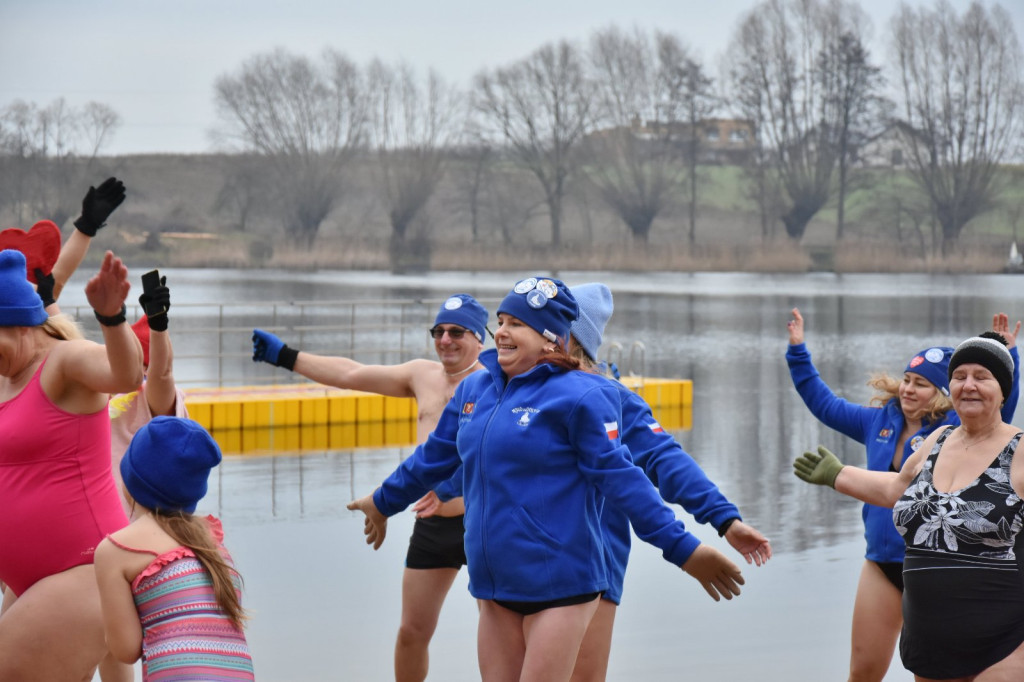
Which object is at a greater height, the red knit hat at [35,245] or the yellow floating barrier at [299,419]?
the red knit hat at [35,245]

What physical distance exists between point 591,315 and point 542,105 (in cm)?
5983

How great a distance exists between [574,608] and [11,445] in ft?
5.33

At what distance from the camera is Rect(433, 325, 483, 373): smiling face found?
537cm

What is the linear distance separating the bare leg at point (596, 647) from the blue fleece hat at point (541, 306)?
0.87 m

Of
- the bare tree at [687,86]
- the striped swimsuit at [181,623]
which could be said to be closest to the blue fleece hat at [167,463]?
the striped swimsuit at [181,623]

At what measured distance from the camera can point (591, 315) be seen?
166 inches

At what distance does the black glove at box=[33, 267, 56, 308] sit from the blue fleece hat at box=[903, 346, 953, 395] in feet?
10.1

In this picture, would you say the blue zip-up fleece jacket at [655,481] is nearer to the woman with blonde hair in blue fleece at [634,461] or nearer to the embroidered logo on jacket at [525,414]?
the woman with blonde hair in blue fleece at [634,461]

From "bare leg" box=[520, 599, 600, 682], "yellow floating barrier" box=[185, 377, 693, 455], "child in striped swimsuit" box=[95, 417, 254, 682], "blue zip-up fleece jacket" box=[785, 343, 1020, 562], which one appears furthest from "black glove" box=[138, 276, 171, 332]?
"yellow floating barrier" box=[185, 377, 693, 455]

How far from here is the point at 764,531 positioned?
924 centimetres

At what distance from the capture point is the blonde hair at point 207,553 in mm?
3188

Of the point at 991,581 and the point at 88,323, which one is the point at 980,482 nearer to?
the point at 991,581

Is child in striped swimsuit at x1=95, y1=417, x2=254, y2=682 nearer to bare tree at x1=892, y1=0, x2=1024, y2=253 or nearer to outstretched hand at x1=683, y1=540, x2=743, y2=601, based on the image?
outstretched hand at x1=683, y1=540, x2=743, y2=601

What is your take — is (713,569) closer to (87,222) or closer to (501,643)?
(501,643)
